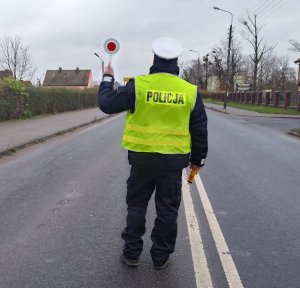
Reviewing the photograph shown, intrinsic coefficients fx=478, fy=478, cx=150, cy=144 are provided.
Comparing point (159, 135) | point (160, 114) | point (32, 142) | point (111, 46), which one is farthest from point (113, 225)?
point (32, 142)

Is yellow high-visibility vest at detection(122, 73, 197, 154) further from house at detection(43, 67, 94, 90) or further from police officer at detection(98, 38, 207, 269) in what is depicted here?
house at detection(43, 67, 94, 90)

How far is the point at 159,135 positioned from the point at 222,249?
→ 4.63 feet

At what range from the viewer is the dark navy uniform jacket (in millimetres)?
4030

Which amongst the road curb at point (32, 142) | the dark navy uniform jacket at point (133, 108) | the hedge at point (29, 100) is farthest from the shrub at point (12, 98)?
the dark navy uniform jacket at point (133, 108)

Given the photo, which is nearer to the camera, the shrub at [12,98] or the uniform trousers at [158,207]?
the uniform trousers at [158,207]

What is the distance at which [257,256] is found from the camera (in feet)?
14.8

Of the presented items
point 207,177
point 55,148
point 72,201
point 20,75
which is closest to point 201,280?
point 72,201

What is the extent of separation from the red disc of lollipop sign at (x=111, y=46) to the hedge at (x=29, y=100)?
18939 mm

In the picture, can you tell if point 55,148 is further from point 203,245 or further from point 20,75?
point 20,75

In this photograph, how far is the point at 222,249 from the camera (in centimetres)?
468

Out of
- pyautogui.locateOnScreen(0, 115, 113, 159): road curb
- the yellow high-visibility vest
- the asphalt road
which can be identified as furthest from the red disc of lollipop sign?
pyautogui.locateOnScreen(0, 115, 113, 159): road curb

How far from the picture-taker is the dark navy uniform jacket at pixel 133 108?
13.2 feet

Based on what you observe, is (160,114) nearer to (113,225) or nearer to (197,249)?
(197,249)

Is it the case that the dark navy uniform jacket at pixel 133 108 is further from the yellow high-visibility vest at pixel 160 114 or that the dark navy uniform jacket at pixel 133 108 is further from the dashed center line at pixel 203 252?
the dashed center line at pixel 203 252
